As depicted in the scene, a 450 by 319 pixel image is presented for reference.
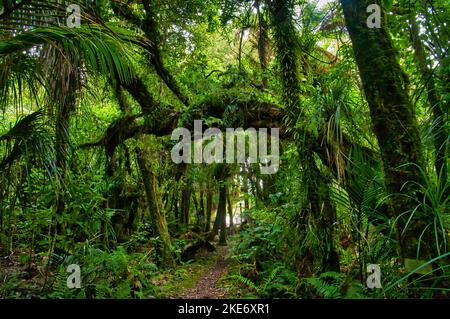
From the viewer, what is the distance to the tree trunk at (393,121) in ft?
7.52

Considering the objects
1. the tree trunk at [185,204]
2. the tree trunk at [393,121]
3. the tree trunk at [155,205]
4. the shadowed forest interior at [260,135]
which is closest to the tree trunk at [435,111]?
the shadowed forest interior at [260,135]

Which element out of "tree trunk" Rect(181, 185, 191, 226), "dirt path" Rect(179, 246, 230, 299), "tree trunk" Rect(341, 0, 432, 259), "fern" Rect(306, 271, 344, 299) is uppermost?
"tree trunk" Rect(341, 0, 432, 259)

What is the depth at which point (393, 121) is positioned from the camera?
241cm

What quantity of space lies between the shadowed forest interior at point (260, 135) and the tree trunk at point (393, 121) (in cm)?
1

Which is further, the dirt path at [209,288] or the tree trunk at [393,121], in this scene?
the dirt path at [209,288]

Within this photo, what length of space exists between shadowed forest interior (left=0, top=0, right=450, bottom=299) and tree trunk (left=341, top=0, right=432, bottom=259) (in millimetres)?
10

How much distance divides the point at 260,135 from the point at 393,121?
370 centimetres

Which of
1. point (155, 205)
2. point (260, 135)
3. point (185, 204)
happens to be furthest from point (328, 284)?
point (185, 204)

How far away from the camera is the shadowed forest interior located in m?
2.46

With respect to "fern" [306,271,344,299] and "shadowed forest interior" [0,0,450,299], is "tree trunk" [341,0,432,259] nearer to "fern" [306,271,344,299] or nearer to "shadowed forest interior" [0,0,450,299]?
"shadowed forest interior" [0,0,450,299]

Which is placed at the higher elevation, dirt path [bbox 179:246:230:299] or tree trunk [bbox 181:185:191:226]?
tree trunk [bbox 181:185:191:226]

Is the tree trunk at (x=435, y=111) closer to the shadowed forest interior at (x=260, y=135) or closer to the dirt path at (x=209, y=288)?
the shadowed forest interior at (x=260, y=135)

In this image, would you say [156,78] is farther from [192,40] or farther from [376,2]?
[376,2]

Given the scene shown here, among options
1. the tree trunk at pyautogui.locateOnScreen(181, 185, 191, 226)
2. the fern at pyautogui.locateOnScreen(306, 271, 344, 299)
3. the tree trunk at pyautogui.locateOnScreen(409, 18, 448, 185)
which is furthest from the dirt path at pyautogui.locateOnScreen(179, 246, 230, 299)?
the tree trunk at pyautogui.locateOnScreen(181, 185, 191, 226)
